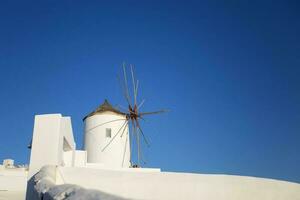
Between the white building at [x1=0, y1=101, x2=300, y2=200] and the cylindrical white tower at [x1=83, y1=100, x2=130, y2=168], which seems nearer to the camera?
the white building at [x1=0, y1=101, x2=300, y2=200]

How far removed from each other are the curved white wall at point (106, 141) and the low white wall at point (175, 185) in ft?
25.0

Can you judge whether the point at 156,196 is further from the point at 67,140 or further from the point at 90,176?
the point at 67,140

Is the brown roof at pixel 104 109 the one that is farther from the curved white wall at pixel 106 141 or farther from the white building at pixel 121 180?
the white building at pixel 121 180

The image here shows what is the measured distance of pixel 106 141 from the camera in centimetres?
1645

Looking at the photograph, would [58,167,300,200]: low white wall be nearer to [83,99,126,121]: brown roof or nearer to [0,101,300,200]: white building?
[0,101,300,200]: white building

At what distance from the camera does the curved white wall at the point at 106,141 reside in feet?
53.5

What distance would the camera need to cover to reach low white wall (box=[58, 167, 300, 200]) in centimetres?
721

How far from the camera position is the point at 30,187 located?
21.2 ft

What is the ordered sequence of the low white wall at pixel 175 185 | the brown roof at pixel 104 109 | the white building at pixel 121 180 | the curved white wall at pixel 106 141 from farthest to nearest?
the brown roof at pixel 104 109
the curved white wall at pixel 106 141
the low white wall at pixel 175 185
the white building at pixel 121 180

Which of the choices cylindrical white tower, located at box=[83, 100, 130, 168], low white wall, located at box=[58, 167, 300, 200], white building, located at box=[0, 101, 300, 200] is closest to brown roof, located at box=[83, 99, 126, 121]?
cylindrical white tower, located at box=[83, 100, 130, 168]

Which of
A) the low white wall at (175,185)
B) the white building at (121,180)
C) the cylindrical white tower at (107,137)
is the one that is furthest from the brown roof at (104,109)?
the low white wall at (175,185)

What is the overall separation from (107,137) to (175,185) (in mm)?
8838

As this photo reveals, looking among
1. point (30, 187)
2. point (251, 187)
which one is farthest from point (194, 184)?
point (30, 187)

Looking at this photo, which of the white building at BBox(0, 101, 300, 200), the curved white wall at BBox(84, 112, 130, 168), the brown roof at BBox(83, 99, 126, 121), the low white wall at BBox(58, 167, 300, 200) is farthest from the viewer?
the brown roof at BBox(83, 99, 126, 121)
